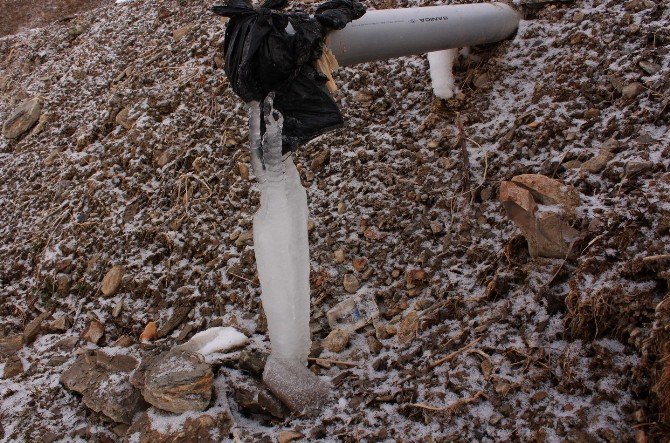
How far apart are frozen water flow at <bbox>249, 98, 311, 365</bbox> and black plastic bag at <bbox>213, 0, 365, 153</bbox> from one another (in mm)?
69

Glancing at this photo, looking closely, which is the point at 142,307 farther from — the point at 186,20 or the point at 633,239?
the point at 186,20

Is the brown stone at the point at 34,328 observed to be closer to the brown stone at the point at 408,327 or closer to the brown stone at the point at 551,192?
the brown stone at the point at 408,327

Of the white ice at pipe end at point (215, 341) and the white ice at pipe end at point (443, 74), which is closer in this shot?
the white ice at pipe end at point (215, 341)

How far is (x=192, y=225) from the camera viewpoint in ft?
10.4

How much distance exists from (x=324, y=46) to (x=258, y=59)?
1.11 ft

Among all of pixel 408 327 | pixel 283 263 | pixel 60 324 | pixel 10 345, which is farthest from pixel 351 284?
pixel 10 345

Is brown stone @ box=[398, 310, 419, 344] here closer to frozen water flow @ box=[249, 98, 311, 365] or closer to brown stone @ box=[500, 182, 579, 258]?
frozen water flow @ box=[249, 98, 311, 365]

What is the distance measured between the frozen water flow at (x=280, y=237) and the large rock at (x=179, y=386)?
35 cm

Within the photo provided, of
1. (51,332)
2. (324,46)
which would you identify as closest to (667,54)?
(324,46)

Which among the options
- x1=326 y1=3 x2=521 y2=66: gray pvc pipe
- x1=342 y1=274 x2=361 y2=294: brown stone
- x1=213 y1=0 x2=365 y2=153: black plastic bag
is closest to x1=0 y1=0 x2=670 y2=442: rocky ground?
x1=342 y1=274 x2=361 y2=294: brown stone

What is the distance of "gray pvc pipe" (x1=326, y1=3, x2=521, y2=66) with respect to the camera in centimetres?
213

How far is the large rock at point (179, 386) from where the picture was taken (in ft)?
6.79

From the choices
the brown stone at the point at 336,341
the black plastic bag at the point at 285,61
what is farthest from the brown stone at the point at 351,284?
the black plastic bag at the point at 285,61

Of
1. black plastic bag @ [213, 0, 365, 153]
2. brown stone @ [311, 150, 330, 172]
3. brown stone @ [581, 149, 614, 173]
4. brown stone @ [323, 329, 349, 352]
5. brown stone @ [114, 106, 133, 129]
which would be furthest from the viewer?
brown stone @ [114, 106, 133, 129]
